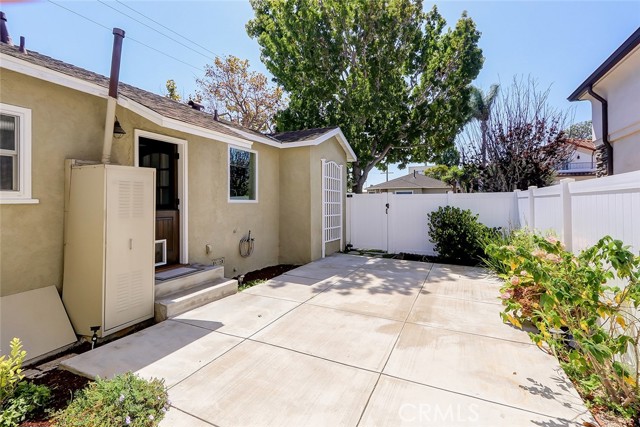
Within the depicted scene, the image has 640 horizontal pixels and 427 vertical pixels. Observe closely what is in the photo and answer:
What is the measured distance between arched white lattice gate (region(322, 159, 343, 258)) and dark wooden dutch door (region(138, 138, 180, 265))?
4276 mm

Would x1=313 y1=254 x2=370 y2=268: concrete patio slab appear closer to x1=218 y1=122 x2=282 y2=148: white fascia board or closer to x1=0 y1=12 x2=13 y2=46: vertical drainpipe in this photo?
x1=218 y1=122 x2=282 y2=148: white fascia board

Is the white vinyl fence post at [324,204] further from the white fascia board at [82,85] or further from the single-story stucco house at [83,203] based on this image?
the white fascia board at [82,85]

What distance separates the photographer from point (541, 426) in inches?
92.5

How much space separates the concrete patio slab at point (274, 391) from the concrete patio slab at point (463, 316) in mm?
1815

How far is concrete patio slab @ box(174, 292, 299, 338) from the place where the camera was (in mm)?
4170

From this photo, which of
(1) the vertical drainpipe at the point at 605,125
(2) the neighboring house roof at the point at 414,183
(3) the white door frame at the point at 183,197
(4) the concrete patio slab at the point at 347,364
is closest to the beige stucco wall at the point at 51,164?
(3) the white door frame at the point at 183,197

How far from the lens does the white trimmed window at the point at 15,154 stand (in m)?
3.59

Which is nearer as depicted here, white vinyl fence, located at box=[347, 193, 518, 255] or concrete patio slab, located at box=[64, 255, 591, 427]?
concrete patio slab, located at box=[64, 255, 591, 427]

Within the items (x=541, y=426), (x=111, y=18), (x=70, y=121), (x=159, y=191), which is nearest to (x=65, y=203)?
(x=70, y=121)

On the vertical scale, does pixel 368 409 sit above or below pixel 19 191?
below

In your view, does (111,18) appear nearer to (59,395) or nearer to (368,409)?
(59,395)

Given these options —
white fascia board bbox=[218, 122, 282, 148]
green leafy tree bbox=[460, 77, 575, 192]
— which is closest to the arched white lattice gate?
white fascia board bbox=[218, 122, 282, 148]

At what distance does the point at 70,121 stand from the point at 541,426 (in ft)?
20.9

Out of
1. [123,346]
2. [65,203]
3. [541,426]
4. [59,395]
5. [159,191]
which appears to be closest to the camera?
[541,426]
